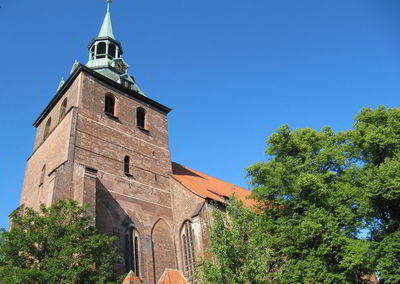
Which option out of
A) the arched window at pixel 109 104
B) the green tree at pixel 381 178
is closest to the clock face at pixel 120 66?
the arched window at pixel 109 104

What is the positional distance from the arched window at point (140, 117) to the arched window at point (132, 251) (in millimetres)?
7188

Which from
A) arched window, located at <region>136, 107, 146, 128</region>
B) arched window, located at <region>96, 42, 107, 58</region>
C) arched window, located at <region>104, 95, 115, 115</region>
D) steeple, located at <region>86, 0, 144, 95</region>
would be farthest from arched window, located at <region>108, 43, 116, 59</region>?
arched window, located at <region>104, 95, 115, 115</region>

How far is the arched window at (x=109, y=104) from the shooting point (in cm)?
2261

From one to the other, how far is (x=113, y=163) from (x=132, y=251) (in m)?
4.57

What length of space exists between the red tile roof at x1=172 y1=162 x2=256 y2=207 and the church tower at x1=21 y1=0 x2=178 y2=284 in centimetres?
139

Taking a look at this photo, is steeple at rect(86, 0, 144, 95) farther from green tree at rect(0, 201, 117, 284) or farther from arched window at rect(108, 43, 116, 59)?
green tree at rect(0, 201, 117, 284)

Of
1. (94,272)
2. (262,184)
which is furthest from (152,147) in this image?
(94,272)

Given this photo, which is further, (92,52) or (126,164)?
(92,52)

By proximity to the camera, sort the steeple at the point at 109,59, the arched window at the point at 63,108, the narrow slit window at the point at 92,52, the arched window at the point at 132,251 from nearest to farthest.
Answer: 1. the arched window at the point at 132,251
2. the arched window at the point at 63,108
3. the steeple at the point at 109,59
4. the narrow slit window at the point at 92,52

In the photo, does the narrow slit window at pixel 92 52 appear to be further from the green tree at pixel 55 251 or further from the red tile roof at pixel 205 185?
the green tree at pixel 55 251

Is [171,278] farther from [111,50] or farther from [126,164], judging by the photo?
[111,50]

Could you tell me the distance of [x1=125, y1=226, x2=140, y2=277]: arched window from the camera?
59.0 ft

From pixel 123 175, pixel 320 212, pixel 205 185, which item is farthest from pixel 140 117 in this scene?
pixel 320 212

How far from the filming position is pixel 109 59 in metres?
27.5
